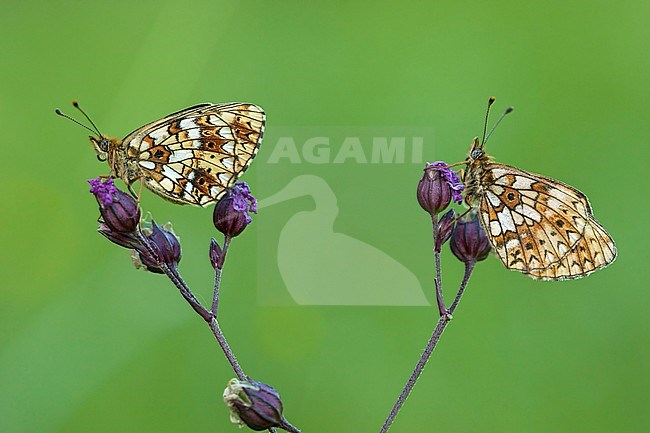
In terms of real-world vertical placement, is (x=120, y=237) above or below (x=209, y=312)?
above

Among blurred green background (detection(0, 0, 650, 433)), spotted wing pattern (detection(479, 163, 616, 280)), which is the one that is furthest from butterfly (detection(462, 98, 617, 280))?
blurred green background (detection(0, 0, 650, 433))

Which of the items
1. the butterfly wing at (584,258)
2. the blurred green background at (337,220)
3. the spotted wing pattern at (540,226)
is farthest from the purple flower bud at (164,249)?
the blurred green background at (337,220)

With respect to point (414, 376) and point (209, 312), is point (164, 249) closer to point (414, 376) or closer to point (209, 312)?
point (209, 312)

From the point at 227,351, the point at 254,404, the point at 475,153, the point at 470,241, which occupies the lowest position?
the point at 254,404

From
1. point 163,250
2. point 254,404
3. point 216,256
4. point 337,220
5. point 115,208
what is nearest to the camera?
point 254,404

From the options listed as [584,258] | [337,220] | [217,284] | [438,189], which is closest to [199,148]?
[217,284]

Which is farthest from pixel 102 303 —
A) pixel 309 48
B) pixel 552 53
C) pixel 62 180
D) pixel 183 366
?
pixel 552 53

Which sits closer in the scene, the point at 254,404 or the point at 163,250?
the point at 254,404
